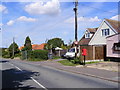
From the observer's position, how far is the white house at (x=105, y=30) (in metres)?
30.6

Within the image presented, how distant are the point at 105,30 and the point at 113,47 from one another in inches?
322

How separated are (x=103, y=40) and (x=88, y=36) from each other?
7.52 m

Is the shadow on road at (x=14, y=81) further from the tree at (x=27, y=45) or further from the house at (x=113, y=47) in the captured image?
the tree at (x=27, y=45)

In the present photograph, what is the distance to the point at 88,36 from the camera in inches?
1556

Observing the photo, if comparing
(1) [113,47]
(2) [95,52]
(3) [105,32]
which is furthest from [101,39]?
(1) [113,47]

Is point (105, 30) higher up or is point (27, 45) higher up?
point (105, 30)

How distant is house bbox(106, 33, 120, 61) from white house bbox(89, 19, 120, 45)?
223 inches

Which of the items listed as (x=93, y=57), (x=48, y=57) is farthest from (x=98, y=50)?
(x=48, y=57)

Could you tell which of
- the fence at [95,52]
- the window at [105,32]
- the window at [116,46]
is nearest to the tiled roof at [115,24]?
the window at [105,32]

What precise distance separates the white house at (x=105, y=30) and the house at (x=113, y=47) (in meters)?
5.66

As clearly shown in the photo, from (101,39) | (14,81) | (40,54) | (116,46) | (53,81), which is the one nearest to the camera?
(53,81)

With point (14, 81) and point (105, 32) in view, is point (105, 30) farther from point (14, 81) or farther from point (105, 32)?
point (14, 81)

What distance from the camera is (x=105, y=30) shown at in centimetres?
3212

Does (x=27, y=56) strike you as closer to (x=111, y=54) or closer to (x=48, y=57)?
(x=48, y=57)
